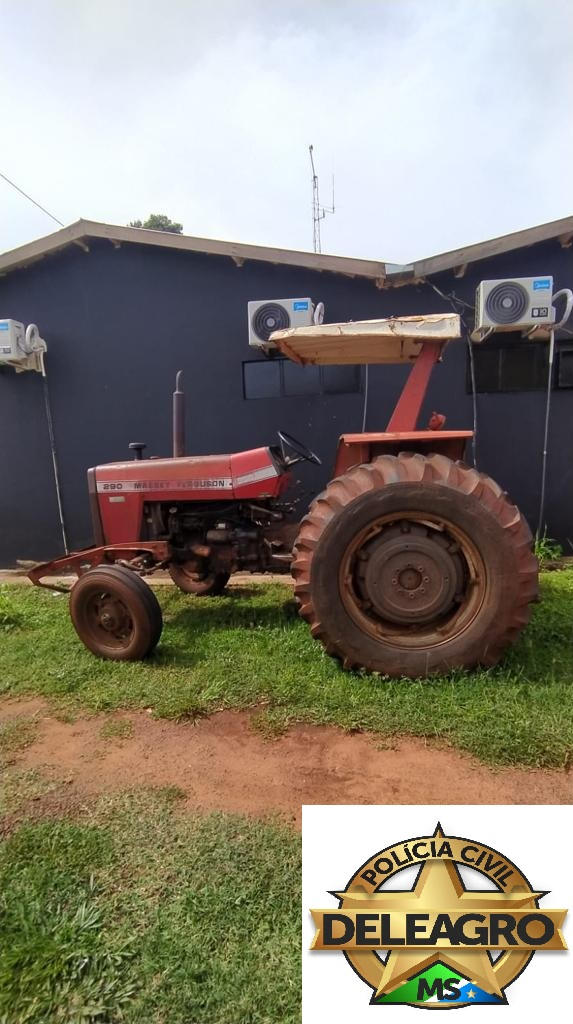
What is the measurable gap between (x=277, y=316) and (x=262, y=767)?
4.26m

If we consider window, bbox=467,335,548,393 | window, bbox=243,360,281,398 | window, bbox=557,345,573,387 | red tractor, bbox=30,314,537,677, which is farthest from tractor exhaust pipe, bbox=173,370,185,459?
window, bbox=557,345,573,387

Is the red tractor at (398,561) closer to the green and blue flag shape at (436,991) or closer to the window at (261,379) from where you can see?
the green and blue flag shape at (436,991)

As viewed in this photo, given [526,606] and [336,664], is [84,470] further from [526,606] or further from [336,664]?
[526,606]

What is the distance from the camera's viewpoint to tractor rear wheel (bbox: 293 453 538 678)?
2.58m

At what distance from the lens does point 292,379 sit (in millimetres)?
5543

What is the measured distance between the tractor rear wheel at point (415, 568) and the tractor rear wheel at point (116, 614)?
0.94 m

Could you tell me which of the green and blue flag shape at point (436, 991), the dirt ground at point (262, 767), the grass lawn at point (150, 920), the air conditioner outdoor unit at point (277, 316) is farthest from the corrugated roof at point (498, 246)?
the green and blue flag shape at point (436, 991)

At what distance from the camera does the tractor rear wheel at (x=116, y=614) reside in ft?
9.80

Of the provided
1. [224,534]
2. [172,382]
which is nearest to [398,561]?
[224,534]

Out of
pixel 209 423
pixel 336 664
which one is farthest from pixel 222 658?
pixel 209 423

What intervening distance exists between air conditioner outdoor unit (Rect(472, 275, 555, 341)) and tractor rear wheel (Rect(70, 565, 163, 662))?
398cm

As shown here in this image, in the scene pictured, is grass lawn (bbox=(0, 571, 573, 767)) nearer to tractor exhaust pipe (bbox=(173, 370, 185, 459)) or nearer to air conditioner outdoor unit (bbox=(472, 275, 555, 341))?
tractor exhaust pipe (bbox=(173, 370, 185, 459))

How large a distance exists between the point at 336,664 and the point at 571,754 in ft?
3.91

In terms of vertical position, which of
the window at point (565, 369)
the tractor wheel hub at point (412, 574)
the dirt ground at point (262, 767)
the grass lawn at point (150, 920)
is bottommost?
the dirt ground at point (262, 767)
